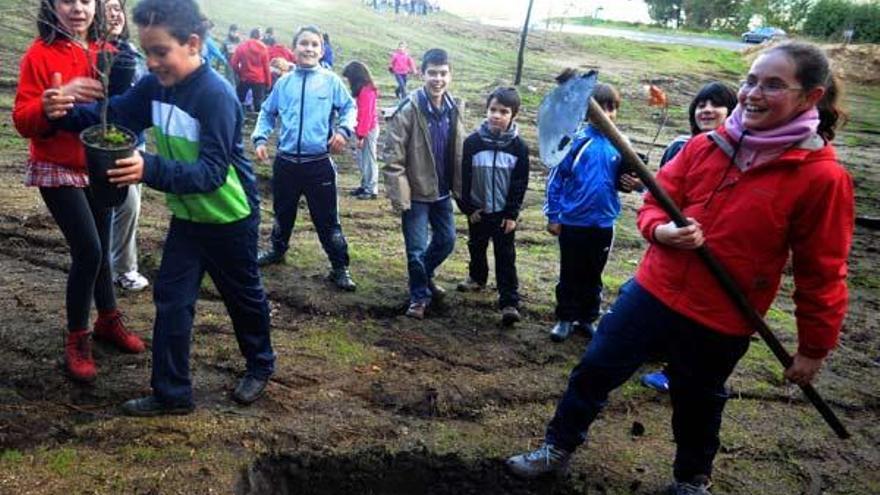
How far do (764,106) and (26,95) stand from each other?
2985 millimetres

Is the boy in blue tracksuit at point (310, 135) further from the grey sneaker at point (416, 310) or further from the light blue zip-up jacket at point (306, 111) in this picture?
the grey sneaker at point (416, 310)

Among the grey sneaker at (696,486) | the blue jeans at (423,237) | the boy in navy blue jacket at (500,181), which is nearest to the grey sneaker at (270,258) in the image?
the blue jeans at (423,237)

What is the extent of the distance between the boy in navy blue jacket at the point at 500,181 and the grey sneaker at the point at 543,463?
1676 mm

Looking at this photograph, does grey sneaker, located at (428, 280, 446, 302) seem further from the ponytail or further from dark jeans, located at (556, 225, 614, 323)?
the ponytail

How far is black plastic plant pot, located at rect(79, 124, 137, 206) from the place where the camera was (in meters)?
2.40

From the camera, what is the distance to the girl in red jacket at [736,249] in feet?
7.43

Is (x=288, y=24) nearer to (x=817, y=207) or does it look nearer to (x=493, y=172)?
(x=493, y=172)

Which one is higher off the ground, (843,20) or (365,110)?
(843,20)

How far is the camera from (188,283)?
293 cm

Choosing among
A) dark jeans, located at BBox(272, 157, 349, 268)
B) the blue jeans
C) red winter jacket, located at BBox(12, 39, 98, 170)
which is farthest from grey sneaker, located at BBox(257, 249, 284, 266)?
red winter jacket, located at BBox(12, 39, 98, 170)

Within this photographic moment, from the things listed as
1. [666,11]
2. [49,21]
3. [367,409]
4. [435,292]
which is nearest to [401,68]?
[435,292]

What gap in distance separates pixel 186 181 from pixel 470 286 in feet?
9.65

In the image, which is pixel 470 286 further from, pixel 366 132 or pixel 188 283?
pixel 366 132

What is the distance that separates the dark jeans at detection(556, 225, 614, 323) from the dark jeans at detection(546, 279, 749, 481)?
1.56 m
